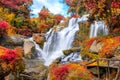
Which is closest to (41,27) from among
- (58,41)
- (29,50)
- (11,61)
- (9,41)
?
(58,41)

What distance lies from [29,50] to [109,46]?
15849 mm

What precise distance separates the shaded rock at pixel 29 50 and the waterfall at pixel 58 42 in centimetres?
86

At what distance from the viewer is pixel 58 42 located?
3155 cm

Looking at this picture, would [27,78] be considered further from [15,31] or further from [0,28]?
[15,31]

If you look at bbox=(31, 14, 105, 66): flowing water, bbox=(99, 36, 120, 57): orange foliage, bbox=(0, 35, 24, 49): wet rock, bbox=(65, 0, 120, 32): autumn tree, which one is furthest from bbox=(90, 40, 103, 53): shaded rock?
bbox=(0, 35, 24, 49): wet rock

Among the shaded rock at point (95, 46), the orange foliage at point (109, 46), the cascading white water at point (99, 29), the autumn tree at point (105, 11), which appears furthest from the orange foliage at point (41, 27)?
the orange foliage at point (109, 46)

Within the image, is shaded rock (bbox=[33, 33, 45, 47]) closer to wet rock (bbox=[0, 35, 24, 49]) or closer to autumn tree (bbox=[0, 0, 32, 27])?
wet rock (bbox=[0, 35, 24, 49])

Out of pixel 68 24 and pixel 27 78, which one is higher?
pixel 68 24

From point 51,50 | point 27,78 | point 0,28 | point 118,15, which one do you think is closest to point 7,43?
point 0,28

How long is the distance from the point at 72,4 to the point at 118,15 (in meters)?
22.2

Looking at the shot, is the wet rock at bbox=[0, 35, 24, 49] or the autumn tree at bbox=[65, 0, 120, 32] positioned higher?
the autumn tree at bbox=[65, 0, 120, 32]

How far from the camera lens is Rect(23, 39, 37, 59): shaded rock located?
3017cm

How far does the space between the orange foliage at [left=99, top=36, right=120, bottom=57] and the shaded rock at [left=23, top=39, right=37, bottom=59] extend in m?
14.3

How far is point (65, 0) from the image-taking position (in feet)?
152
